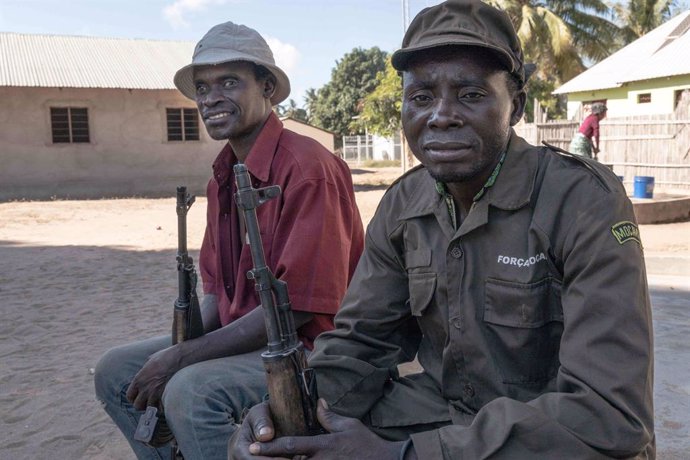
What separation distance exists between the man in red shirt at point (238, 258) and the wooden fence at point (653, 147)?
12.9 metres

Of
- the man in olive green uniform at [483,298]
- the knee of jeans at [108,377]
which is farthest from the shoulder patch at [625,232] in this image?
the knee of jeans at [108,377]

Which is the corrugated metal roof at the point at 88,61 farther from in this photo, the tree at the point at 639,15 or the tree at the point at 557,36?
the tree at the point at 639,15

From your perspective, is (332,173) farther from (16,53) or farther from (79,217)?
(16,53)

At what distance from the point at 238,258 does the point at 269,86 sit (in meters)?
0.70

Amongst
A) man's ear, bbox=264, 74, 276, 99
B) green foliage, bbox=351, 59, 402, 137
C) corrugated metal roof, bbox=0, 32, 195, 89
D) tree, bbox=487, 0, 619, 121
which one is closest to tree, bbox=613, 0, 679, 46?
tree, bbox=487, 0, 619, 121

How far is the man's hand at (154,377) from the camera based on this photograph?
2.16 m

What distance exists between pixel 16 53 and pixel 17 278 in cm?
1299

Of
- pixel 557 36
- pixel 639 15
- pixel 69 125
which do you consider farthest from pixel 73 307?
pixel 639 15

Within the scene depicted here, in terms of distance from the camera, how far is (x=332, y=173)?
2404 millimetres

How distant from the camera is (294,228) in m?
2.24

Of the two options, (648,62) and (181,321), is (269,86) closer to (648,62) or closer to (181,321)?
(181,321)

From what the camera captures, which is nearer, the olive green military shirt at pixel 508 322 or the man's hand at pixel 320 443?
the olive green military shirt at pixel 508 322

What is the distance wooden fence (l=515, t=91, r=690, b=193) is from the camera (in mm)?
13688

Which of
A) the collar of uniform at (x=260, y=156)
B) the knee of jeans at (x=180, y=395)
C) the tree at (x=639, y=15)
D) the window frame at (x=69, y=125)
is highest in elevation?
the tree at (x=639, y=15)
